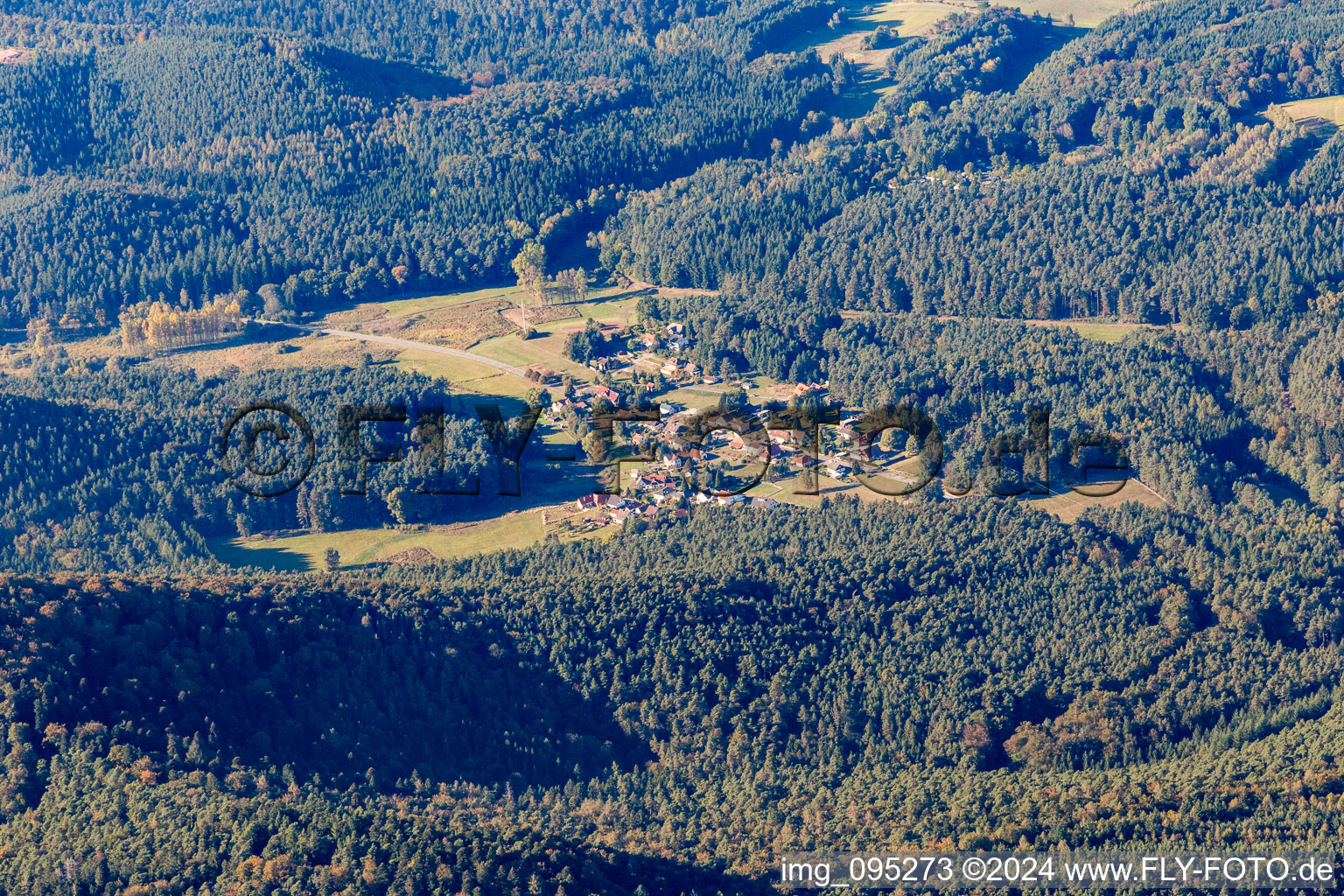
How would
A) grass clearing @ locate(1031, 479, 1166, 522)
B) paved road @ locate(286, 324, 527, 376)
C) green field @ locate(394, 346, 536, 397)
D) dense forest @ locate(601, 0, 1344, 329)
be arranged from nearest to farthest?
grass clearing @ locate(1031, 479, 1166, 522) → green field @ locate(394, 346, 536, 397) → paved road @ locate(286, 324, 527, 376) → dense forest @ locate(601, 0, 1344, 329)

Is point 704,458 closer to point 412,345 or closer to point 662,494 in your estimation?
point 662,494

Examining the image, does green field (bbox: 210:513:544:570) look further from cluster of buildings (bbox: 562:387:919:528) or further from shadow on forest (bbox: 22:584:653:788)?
shadow on forest (bbox: 22:584:653:788)

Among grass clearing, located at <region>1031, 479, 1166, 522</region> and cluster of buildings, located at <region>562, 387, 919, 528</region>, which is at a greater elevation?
cluster of buildings, located at <region>562, 387, 919, 528</region>

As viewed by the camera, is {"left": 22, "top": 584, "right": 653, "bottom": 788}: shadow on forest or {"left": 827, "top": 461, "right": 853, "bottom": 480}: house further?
{"left": 827, "top": 461, "right": 853, "bottom": 480}: house

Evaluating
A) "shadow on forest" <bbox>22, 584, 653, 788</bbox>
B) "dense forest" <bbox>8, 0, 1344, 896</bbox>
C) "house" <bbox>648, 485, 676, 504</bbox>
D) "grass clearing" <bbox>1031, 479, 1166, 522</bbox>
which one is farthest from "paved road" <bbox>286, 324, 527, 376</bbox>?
"shadow on forest" <bbox>22, 584, 653, 788</bbox>

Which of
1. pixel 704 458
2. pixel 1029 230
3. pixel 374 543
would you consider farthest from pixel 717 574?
pixel 1029 230

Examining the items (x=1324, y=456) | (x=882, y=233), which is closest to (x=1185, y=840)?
(x=1324, y=456)

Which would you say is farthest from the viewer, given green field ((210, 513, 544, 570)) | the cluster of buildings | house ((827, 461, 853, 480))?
house ((827, 461, 853, 480))
